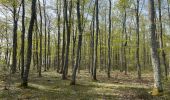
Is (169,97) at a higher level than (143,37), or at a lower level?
lower

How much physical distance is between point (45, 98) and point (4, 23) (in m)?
24.1

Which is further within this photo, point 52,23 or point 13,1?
point 52,23

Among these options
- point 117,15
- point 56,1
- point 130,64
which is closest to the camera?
point 56,1

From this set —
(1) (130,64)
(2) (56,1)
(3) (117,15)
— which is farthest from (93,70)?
(1) (130,64)

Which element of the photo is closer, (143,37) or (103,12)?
(103,12)

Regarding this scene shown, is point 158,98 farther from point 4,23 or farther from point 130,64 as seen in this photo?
point 130,64

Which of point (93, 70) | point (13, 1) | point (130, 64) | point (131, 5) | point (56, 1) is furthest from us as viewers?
point (130, 64)

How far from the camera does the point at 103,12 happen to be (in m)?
43.6

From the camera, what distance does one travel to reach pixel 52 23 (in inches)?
1794

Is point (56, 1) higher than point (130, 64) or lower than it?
higher

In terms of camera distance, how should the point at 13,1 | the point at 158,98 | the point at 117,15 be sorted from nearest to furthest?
the point at 158,98 < the point at 13,1 < the point at 117,15

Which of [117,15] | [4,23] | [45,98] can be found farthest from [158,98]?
[117,15]

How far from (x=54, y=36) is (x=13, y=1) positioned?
31.9m

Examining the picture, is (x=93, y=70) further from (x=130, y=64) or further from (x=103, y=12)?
(x=130, y=64)
